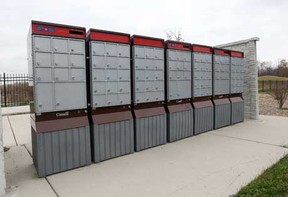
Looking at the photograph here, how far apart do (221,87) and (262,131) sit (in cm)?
181

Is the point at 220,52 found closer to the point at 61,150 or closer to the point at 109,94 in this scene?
the point at 109,94

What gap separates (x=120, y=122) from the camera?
15.1ft

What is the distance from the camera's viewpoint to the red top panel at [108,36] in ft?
13.7

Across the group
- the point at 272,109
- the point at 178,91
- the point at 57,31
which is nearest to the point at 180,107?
the point at 178,91

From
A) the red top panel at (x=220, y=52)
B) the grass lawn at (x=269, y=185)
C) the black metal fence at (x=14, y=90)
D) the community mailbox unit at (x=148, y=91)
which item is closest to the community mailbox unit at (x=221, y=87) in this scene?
the red top panel at (x=220, y=52)

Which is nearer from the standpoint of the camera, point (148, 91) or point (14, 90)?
point (148, 91)

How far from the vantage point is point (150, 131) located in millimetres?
5164

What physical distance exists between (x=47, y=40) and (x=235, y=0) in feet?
22.7

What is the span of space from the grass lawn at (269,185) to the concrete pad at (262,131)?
2.12 metres

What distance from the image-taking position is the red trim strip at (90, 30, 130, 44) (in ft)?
13.7

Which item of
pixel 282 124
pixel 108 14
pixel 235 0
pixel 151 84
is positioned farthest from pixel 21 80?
pixel 282 124

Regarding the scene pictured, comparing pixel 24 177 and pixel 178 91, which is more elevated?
pixel 178 91

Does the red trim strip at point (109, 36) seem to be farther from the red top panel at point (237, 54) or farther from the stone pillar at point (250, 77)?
the stone pillar at point (250, 77)

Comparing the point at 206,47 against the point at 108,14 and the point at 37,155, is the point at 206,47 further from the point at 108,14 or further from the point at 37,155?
the point at 37,155
